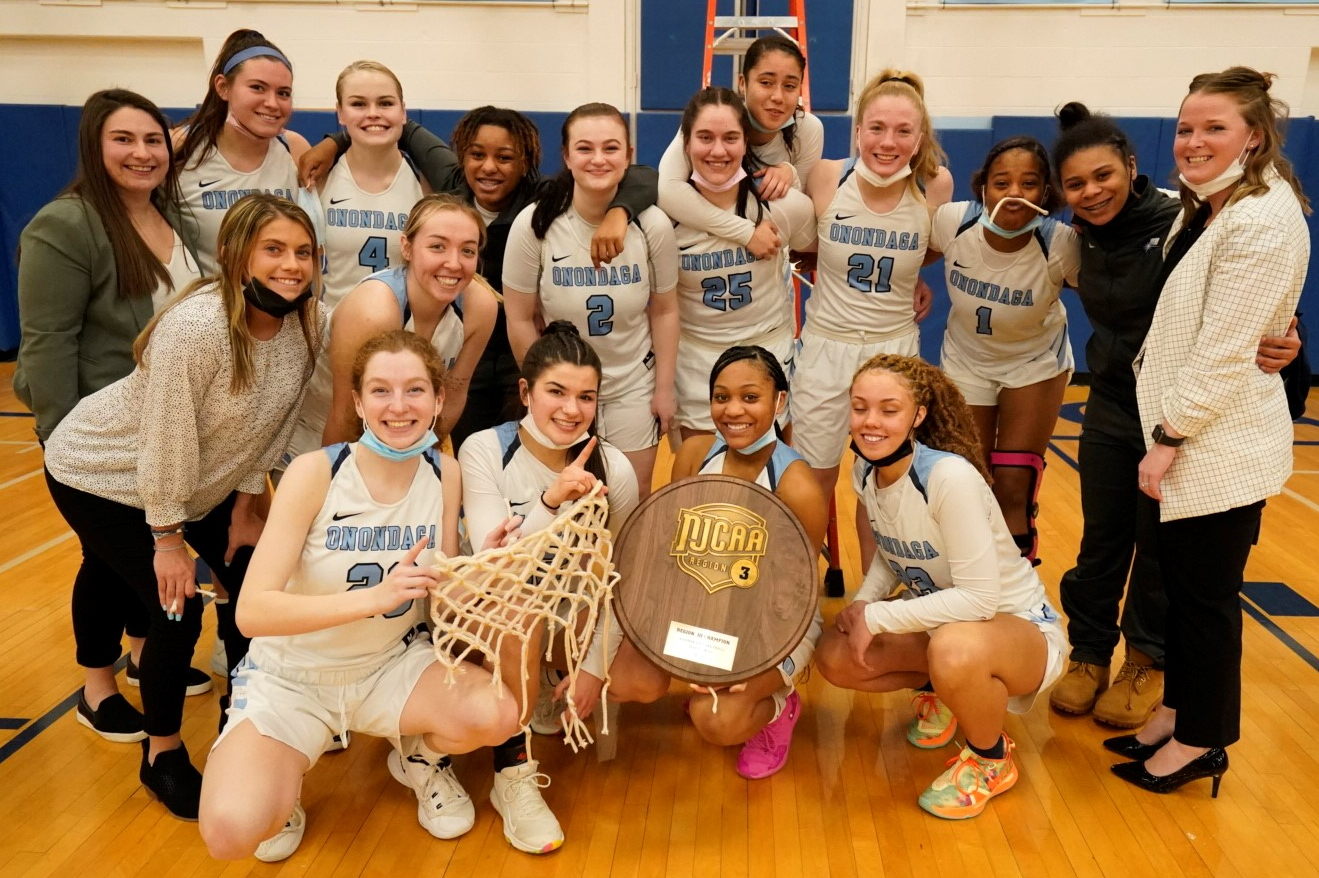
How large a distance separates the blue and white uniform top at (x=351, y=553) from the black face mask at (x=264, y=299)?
395 millimetres

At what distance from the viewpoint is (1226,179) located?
2545mm

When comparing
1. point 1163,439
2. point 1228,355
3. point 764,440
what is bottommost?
point 764,440

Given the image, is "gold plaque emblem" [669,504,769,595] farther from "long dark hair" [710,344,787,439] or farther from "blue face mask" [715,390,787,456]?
"long dark hair" [710,344,787,439]

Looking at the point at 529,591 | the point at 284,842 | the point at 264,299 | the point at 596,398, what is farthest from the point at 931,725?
the point at 264,299

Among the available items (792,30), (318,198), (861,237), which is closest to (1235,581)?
(861,237)

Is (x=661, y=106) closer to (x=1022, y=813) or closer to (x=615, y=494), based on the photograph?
(x=615, y=494)

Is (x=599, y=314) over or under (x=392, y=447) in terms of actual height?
over

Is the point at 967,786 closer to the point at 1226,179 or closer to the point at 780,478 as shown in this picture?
the point at 780,478

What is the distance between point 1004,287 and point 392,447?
7.19 ft

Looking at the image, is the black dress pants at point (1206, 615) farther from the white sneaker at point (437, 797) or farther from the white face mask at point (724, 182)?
the white sneaker at point (437, 797)

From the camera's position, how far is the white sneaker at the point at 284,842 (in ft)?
8.52

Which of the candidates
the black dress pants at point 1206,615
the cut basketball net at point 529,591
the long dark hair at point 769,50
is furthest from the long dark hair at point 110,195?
the black dress pants at point 1206,615

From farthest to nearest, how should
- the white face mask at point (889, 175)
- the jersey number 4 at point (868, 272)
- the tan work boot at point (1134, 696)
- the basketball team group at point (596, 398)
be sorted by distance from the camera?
the jersey number 4 at point (868, 272) → the white face mask at point (889, 175) → the tan work boot at point (1134, 696) → the basketball team group at point (596, 398)

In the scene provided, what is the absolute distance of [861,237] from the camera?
3596mm
